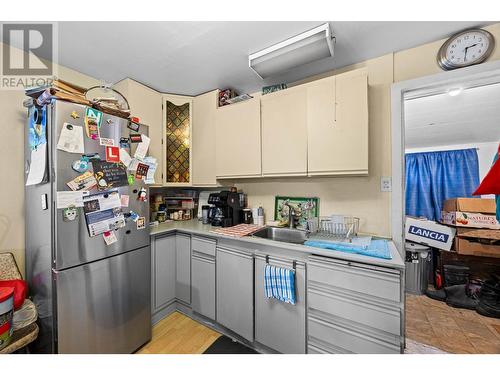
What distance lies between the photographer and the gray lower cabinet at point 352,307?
1125 millimetres

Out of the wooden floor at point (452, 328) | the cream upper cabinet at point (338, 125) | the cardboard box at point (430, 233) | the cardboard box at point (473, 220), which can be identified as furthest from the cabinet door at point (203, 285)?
the cardboard box at point (473, 220)

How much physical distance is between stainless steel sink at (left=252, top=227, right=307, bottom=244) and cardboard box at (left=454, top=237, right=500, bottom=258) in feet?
8.29

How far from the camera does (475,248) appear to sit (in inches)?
106

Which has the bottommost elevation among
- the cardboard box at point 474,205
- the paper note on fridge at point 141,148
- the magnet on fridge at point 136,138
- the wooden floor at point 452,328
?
the wooden floor at point 452,328

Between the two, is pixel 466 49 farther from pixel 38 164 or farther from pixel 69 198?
pixel 38 164

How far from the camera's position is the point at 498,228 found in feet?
8.73

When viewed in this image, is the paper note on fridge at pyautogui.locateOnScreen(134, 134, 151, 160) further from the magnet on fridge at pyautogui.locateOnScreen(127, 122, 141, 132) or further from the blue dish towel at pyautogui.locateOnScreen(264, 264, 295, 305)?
the blue dish towel at pyautogui.locateOnScreen(264, 264, 295, 305)

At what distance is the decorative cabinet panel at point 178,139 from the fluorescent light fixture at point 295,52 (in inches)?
41.8

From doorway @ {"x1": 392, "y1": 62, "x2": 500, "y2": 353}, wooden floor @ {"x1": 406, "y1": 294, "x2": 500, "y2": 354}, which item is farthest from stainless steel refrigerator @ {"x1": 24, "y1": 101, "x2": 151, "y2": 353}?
wooden floor @ {"x1": 406, "y1": 294, "x2": 500, "y2": 354}

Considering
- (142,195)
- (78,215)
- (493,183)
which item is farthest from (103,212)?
(493,183)

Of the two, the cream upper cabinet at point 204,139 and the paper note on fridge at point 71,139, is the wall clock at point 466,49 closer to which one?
the cream upper cabinet at point 204,139

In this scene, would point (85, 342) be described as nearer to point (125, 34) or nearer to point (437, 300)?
point (125, 34)

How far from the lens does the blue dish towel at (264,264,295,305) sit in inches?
54.2

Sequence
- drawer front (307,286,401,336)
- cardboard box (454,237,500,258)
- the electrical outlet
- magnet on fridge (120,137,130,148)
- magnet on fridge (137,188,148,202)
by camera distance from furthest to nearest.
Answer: cardboard box (454,237,500,258), the electrical outlet, magnet on fridge (137,188,148,202), magnet on fridge (120,137,130,148), drawer front (307,286,401,336)
